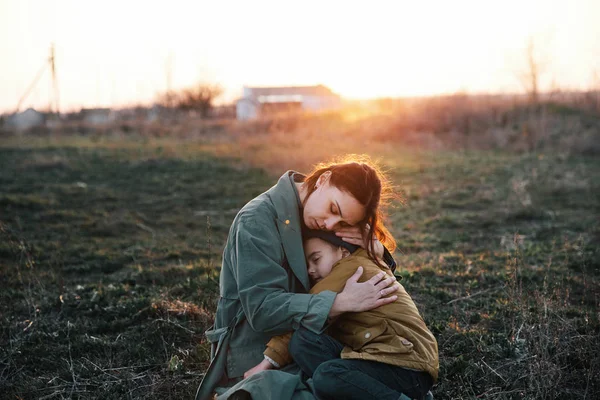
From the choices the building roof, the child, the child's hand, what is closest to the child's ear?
the child

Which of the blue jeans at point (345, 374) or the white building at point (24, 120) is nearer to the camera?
the blue jeans at point (345, 374)

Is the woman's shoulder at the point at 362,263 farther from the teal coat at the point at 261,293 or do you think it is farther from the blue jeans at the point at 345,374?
the blue jeans at the point at 345,374

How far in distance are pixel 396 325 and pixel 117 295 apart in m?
3.79

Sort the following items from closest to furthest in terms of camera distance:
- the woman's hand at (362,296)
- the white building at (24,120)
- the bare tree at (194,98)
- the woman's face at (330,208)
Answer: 1. the woman's hand at (362,296)
2. the woman's face at (330,208)
3. the white building at (24,120)
4. the bare tree at (194,98)

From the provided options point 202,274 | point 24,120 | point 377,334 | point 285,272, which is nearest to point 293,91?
point 24,120

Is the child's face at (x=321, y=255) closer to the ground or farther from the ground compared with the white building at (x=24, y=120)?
closer to the ground

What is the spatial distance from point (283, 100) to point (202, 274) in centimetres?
5007

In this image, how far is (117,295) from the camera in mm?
5895

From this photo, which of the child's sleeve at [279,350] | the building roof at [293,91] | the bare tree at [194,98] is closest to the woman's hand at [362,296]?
the child's sleeve at [279,350]

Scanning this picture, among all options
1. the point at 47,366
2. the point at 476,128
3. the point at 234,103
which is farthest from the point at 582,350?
the point at 234,103

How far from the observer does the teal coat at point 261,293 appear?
294 cm

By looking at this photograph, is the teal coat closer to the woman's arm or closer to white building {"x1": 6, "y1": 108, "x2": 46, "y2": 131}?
the woman's arm

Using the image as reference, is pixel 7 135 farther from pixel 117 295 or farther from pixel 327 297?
pixel 327 297

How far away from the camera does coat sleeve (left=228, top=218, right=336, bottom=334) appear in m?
2.94
